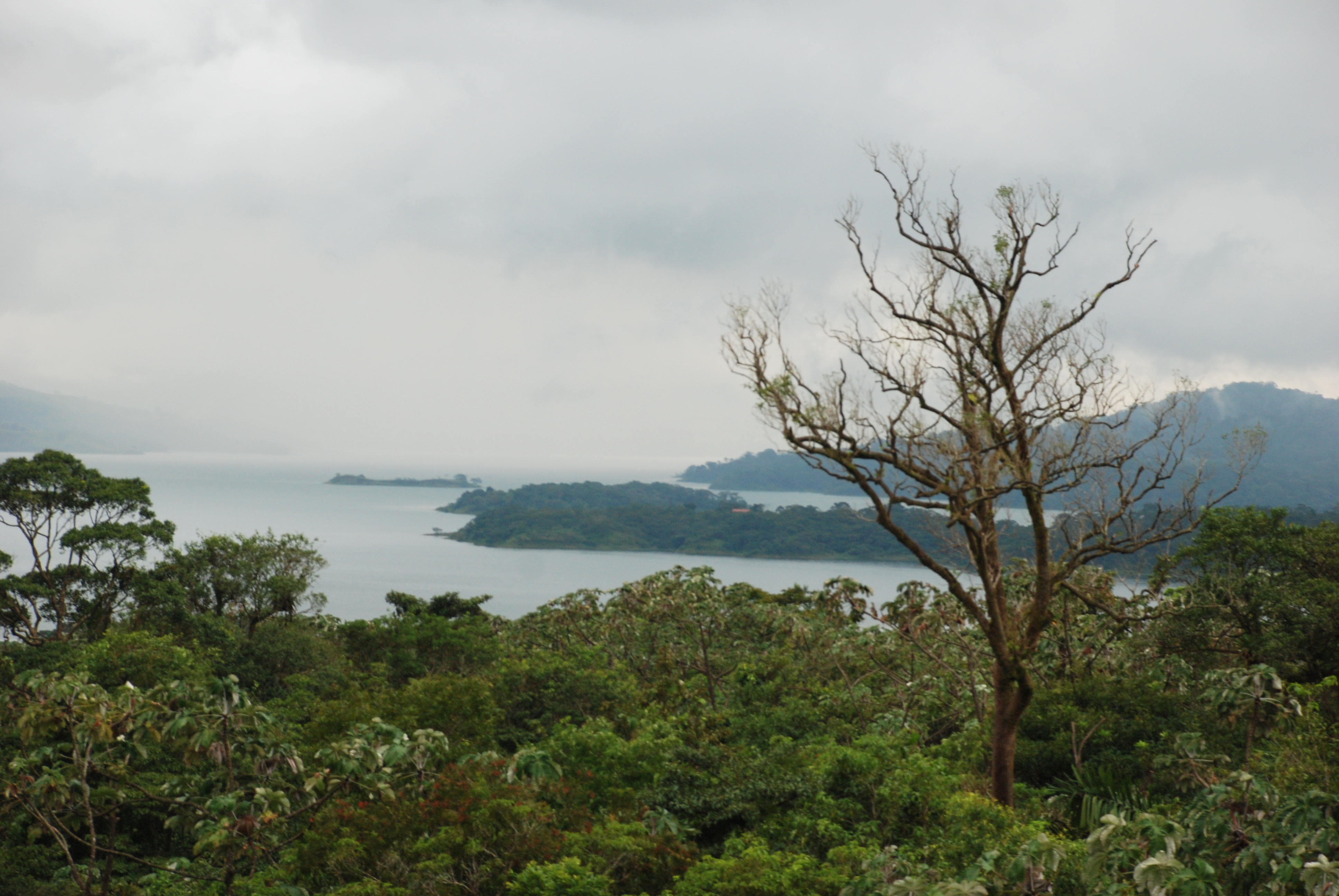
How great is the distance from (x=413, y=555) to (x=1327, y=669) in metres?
82.2

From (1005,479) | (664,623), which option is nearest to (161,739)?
(1005,479)

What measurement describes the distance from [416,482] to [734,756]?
162540mm

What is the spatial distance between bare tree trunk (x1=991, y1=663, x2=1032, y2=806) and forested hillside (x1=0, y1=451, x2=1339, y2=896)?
429 mm

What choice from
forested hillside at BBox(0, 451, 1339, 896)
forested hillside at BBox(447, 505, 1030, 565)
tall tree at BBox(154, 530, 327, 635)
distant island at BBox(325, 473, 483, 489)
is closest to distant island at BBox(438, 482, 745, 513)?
forested hillside at BBox(447, 505, 1030, 565)

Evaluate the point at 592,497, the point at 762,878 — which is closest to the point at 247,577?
the point at 762,878

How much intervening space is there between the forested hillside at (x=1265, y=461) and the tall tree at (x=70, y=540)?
44.0 m

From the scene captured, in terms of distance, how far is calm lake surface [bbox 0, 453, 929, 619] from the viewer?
61.0 meters

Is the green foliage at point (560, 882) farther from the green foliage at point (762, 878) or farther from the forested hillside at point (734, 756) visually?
the green foliage at point (762, 878)

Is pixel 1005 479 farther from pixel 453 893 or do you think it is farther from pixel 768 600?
pixel 768 600

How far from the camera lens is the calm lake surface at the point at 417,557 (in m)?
61.0

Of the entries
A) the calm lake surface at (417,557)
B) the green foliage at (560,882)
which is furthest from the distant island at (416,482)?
the green foliage at (560,882)

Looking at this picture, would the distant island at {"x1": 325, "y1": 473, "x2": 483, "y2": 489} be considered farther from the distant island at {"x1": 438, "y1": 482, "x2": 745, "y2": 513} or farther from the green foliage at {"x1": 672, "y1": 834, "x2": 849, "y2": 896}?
the green foliage at {"x1": 672, "y1": 834, "x2": 849, "y2": 896}

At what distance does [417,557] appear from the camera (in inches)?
3307

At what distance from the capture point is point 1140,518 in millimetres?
10570
